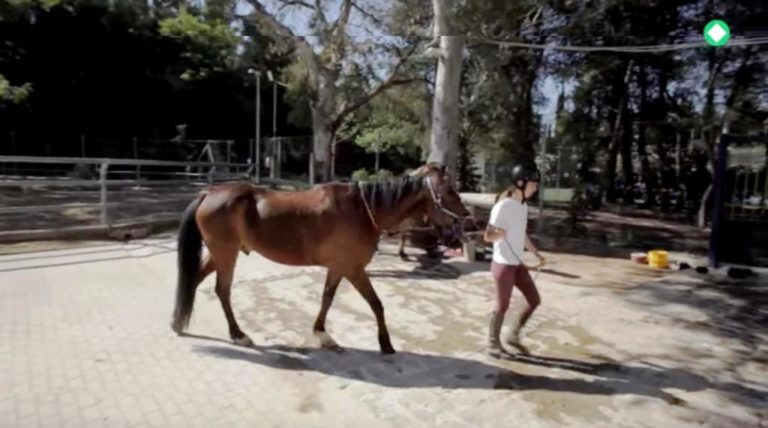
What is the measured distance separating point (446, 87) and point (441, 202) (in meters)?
5.91

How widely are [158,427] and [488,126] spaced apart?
1711 cm

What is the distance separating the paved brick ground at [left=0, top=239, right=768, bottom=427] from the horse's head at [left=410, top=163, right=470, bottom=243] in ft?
3.53

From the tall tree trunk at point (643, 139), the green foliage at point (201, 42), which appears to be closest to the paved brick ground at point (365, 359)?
the tall tree trunk at point (643, 139)

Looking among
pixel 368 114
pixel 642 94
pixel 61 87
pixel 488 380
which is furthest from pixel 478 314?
pixel 61 87

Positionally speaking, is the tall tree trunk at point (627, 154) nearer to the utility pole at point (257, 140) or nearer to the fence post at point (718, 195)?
the fence post at point (718, 195)

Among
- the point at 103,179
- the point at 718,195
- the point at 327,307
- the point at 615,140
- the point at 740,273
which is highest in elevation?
the point at 615,140

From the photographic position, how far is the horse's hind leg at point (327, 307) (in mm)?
4441

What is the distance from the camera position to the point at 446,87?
32.0 feet

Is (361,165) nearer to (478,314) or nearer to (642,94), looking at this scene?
(642,94)

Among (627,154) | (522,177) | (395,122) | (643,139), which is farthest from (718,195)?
(395,122)

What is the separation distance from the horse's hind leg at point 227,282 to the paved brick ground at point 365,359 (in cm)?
10

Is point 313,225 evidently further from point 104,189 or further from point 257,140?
point 257,140

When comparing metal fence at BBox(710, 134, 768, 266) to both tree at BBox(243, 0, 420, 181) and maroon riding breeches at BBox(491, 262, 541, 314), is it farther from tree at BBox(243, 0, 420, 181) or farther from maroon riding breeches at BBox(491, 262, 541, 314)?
tree at BBox(243, 0, 420, 181)

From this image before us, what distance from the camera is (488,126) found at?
62.4 feet
